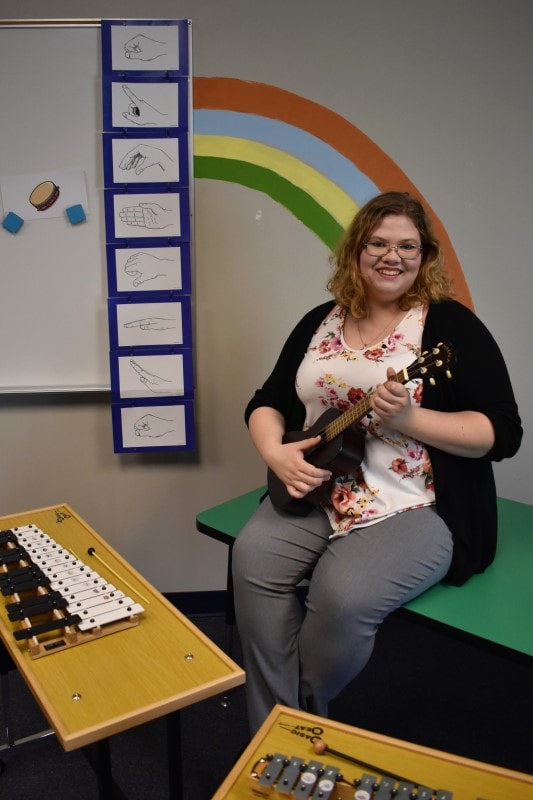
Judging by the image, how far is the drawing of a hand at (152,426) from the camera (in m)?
2.35

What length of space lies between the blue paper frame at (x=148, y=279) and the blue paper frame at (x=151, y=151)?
0.65ft

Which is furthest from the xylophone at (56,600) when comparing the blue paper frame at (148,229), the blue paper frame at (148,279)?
the blue paper frame at (148,229)

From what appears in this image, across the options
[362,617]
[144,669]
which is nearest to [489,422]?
[362,617]

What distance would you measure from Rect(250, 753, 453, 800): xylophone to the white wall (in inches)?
61.0

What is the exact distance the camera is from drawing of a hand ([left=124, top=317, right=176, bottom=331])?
7.48 ft

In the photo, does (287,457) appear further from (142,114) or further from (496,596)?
(142,114)

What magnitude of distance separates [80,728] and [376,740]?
0.49m

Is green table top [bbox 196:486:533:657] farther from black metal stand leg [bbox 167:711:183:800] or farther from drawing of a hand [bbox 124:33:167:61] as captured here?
drawing of a hand [bbox 124:33:167:61]

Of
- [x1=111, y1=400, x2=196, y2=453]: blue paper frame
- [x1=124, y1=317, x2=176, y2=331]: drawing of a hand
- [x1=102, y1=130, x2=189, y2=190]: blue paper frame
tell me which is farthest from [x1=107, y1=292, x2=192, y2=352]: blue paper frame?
[x1=102, y1=130, x2=189, y2=190]: blue paper frame

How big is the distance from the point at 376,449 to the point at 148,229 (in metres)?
1.12

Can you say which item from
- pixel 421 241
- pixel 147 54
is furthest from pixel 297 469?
pixel 147 54

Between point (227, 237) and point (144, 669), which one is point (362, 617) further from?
point (227, 237)

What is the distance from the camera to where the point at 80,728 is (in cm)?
105

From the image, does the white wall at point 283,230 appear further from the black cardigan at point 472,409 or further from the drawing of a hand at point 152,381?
the black cardigan at point 472,409
